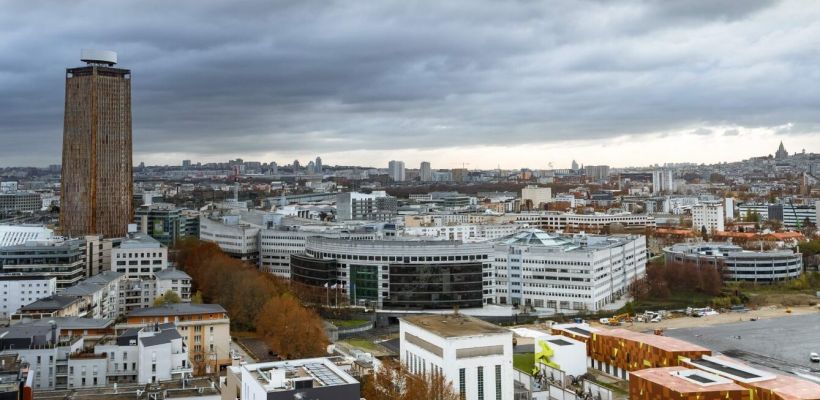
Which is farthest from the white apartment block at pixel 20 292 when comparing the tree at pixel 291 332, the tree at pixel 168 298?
the tree at pixel 291 332

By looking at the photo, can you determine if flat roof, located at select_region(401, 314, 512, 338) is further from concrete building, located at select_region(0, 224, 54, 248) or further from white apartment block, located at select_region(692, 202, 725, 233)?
white apartment block, located at select_region(692, 202, 725, 233)

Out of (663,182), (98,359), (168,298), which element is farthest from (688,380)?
(663,182)

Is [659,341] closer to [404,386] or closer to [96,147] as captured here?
[404,386]

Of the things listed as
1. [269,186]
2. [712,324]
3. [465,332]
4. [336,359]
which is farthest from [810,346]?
[269,186]

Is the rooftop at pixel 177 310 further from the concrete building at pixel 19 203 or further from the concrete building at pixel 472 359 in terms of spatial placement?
the concrete building at pixel 19 203

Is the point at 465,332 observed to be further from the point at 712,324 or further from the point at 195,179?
the point at 195,179

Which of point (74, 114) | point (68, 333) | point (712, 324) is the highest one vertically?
point (74, 114)

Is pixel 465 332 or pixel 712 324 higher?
pixel 465 332

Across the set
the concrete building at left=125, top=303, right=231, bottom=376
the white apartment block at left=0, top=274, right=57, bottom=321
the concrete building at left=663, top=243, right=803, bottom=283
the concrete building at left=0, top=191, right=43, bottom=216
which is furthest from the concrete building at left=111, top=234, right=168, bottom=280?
the concrete building at left=0, top=191, right=43, bottom=216
